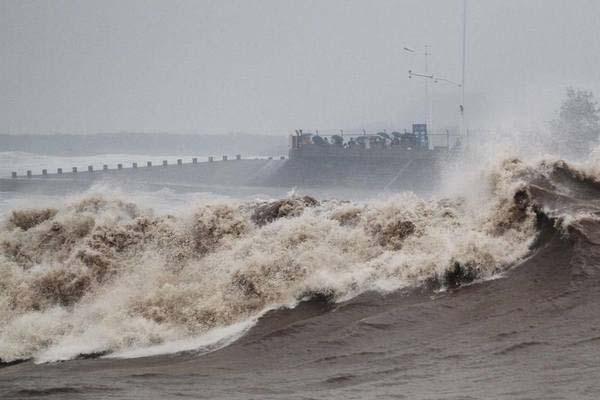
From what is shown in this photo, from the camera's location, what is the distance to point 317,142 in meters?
39.4

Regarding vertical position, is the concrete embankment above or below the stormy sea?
below

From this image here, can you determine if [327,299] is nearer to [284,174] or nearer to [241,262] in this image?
[241,262]

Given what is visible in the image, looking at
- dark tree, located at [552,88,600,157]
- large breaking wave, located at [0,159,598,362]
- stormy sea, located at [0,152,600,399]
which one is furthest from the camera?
dark tree, located at [552,88,600,157]

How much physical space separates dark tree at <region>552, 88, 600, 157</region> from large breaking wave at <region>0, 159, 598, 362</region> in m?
28.5

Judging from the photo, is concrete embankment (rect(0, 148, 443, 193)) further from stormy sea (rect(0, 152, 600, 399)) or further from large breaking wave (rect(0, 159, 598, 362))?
stormy sea (rect(0, 152, 600, 399))

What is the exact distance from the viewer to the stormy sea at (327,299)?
385cm

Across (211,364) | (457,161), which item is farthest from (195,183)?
(211,364)

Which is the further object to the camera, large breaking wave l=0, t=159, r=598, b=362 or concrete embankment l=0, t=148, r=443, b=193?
concrete embankment l=0, t=148, r=443, b=193

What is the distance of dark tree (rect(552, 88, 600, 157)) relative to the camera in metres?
33.7

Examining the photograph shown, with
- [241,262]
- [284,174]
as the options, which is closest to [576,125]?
[284,174]

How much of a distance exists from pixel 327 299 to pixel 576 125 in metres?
32.9

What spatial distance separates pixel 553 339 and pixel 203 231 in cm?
404

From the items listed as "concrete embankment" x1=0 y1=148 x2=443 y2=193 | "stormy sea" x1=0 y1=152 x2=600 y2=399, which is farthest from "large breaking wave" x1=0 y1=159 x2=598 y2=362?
"concrete embankment" x1=0 y1=148 x2=443 y2=193

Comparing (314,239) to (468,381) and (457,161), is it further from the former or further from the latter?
(457,161)
